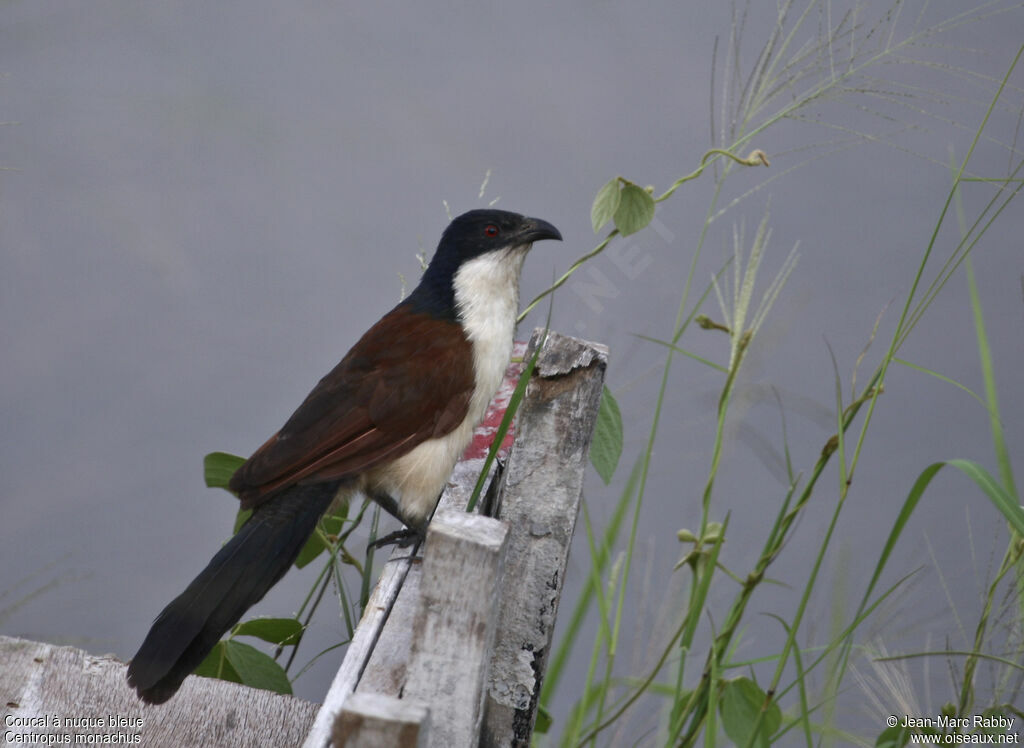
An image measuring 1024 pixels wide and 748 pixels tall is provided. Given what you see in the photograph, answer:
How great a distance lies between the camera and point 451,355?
1657 millimetres

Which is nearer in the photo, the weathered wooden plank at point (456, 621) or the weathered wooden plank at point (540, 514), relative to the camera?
the weathered wooden plank at point (456, 621)

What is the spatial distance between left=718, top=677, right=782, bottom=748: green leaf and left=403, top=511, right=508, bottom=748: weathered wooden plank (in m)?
0.48

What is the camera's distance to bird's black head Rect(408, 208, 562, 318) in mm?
1789

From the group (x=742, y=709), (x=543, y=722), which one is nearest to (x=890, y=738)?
(x=742, y=709)

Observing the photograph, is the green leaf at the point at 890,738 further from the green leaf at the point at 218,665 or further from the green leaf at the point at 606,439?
the green leaf at the point at 218,665

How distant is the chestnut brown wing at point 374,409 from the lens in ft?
4.85

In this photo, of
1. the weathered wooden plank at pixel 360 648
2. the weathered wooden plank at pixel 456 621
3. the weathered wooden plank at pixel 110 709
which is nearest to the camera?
the weathered wooden plank at pixel 456 621

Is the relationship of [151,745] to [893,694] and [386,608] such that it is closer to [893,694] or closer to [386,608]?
[386,608]

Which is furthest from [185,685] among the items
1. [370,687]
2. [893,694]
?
[893,694]

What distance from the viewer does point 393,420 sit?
5.23ft

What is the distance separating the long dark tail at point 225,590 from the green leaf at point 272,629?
22 centimetres

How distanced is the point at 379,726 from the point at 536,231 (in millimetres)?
1257

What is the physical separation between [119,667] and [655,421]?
78cm

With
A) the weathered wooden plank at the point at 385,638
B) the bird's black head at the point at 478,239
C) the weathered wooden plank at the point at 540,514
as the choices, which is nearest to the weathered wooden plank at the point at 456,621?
the weathered wooden plank at the point at 385,638
